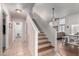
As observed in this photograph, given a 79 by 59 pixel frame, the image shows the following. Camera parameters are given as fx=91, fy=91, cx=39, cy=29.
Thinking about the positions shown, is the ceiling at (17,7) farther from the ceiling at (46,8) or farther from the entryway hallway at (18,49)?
the entryway hallway at (18,49)

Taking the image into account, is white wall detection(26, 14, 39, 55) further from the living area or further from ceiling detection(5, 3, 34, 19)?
the living area

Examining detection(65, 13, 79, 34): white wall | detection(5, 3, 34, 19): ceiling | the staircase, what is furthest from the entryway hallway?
detection(65, 13, 79, 34): white wall

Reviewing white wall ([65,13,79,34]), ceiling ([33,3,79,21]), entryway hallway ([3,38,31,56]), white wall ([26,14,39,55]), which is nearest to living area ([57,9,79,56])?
white wall ([65,13,79,34])

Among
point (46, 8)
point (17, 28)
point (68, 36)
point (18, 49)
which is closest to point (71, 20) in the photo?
point (68, 36)

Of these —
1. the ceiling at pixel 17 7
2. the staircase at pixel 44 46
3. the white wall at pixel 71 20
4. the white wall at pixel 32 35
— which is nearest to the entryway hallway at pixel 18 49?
the white wall at pixel 32 35

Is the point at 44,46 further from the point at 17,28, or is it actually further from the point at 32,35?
the point at 17,28

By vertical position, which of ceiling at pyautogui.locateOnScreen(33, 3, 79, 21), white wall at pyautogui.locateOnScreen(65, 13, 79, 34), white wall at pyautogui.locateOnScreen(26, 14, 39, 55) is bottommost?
white wall at pyautogui.locateOnScreen(26, 14, 39, 55)

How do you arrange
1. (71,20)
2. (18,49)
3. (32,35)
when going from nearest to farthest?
(71,20) → (18,49) → (32,35)

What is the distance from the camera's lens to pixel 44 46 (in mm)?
1721

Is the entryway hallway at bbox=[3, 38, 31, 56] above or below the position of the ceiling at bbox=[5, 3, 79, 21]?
below

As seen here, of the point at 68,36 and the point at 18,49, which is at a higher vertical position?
the point at 68,36

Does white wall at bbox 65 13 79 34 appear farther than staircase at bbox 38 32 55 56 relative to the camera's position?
No

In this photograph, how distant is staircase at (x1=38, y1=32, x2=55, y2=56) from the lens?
1.68 metres

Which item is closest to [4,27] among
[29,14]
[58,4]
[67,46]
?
[29,14]
